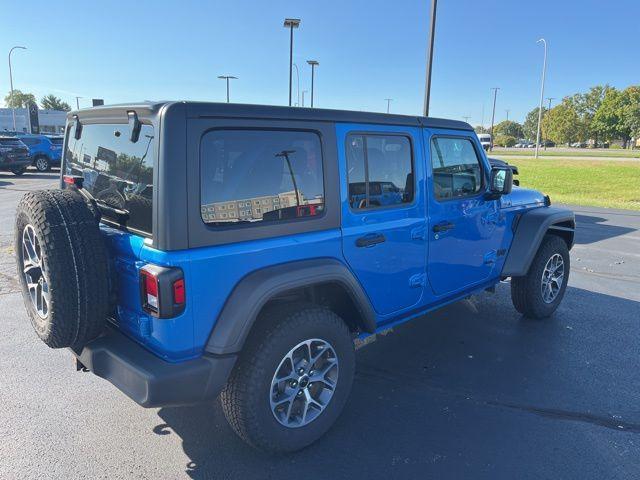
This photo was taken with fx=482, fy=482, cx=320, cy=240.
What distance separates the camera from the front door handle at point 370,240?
2884mm

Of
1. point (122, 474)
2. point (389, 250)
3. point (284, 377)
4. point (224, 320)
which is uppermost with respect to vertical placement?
point (389, 250)

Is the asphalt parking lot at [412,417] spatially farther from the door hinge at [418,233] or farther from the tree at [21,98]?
the tree at [21,98]

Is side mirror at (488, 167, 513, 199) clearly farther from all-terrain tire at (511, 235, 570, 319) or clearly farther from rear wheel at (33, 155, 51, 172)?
rear wheel at (33, 155, 51, 172)

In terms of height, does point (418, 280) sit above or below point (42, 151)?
below

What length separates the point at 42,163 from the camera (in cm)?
2059

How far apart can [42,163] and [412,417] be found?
21955 millimetres

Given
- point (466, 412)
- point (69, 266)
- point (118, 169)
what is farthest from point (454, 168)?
point (69, 266)

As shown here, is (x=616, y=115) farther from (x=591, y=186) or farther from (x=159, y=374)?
(x=159, y=374)

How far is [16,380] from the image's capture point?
340cm

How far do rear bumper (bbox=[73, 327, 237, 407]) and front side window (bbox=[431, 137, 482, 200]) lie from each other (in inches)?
79.1

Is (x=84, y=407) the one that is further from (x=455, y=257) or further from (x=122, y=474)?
(x=455, y=257)

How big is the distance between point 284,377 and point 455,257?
174 centimetres

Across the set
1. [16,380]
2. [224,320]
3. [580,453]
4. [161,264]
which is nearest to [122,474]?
[224,320]

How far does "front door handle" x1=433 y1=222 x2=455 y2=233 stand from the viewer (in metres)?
3.41
